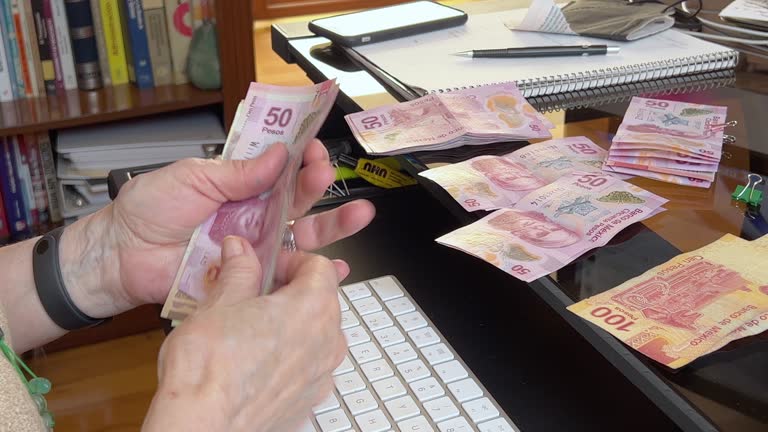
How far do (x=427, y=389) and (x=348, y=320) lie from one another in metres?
0.12

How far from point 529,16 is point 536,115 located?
1.06 feet

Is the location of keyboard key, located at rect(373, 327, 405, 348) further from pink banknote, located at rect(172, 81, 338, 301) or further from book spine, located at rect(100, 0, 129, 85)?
book spine, located at rect(100, 0, 129, 85)

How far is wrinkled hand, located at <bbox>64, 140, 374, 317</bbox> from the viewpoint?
82 cm

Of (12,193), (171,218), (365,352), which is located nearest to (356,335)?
(365,352)

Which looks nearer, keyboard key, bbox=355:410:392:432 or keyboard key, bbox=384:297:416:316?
keyboard key, bbox=355:410:392:432

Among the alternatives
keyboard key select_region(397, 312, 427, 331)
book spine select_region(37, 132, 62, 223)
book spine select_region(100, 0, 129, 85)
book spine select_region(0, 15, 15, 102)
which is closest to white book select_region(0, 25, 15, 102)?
book spine select_region(0, 15, 15, 102)

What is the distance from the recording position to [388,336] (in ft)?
2.47

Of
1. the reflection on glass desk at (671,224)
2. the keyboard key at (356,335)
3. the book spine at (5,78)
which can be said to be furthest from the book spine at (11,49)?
the keyboard key at (356,335)

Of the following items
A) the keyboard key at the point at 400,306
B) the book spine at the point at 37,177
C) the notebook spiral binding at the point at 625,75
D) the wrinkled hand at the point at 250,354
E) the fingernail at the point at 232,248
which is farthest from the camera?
the book spine at the point at 37,177

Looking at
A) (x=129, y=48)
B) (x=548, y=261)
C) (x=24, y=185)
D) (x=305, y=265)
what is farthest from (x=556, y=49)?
(x=24, y=185)

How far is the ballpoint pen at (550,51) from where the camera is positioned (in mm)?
1160

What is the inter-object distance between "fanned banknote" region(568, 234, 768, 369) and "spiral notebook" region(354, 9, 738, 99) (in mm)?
396

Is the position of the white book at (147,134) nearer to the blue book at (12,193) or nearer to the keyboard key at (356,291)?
the blue book at (12,193)

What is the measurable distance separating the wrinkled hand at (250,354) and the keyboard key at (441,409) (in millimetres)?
80
